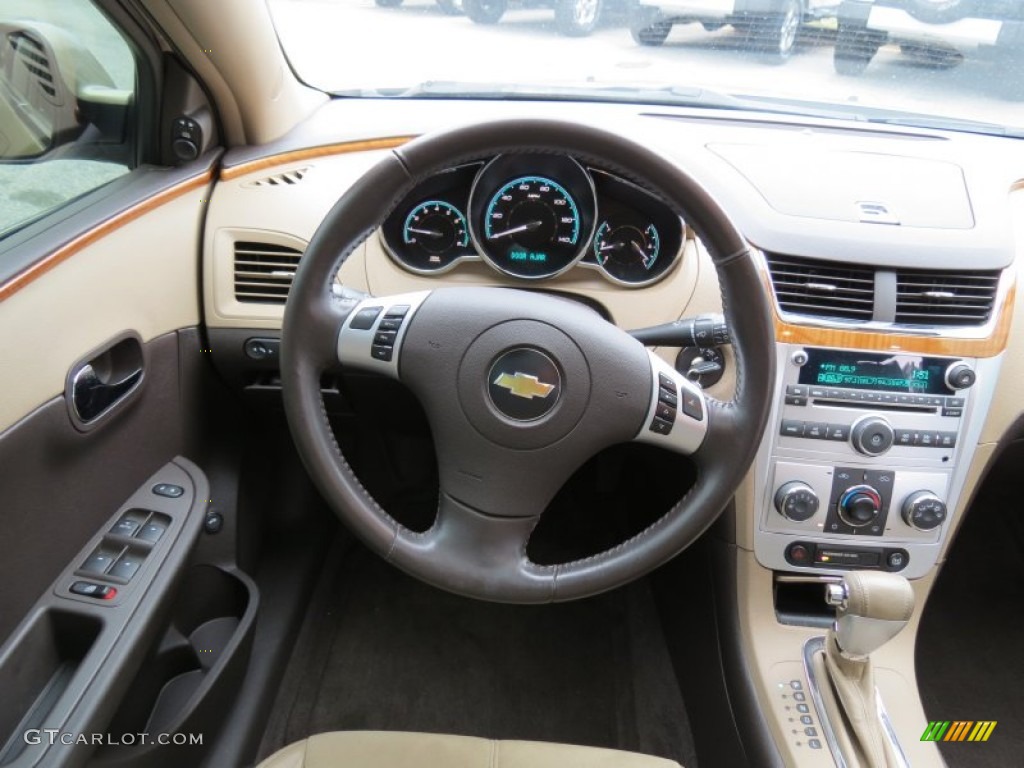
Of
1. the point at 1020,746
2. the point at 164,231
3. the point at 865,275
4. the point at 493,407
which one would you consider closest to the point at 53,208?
the point at 164,231

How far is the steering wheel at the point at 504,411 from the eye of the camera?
1.09m

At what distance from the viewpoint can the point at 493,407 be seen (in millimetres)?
1121

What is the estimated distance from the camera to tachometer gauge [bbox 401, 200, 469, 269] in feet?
4.93

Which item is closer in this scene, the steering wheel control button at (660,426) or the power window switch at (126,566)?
the steering wheel control button at (660,426)

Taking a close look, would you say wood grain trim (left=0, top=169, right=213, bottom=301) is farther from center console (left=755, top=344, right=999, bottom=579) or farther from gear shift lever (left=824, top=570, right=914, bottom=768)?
gear shift lever (left=824, top=570, right=914, bottom=768)

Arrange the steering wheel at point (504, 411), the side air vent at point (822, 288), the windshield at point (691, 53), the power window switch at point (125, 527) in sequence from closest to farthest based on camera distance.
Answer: the steering wheel at point (504, 411) < the power window switch at point (125, 527) < the side air vent at point (822, 288) < the windshield at point (691, 53)

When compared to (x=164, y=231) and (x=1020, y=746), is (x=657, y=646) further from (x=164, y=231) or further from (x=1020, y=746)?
(x=164, y=231)

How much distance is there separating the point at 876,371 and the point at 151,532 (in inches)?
50.4

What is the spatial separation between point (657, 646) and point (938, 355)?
104 cm

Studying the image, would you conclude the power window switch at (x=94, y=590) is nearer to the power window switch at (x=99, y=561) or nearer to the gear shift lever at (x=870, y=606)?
the power window switch at (x=99, y=561)

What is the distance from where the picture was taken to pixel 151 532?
1400mm

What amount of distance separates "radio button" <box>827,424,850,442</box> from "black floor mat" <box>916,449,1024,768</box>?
596 millimetres

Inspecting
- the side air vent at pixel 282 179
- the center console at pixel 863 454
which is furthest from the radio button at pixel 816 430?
the side air vent at pixel 282 179

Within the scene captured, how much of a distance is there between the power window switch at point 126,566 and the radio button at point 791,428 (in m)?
1.12
